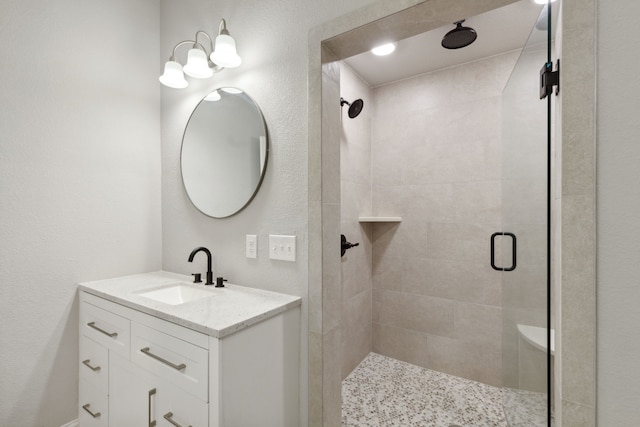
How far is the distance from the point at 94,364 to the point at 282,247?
3.87ft

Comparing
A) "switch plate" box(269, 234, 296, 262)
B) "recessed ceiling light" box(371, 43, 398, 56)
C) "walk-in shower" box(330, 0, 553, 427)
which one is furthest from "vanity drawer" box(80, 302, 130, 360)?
"recessed ceiling light" box(371, 43, 398, 56)

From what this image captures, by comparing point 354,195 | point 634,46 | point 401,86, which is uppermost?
point 401,86

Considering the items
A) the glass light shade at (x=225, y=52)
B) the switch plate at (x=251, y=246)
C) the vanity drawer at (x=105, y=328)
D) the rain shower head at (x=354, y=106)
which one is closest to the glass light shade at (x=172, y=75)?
the glass light shade at (x=225, y=52)

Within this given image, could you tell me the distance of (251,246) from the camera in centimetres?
155

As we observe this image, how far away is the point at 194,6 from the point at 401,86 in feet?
5.73

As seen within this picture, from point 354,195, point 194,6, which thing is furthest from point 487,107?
point 194,6

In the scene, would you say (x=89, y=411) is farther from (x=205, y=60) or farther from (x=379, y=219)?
(x=379, y=219)

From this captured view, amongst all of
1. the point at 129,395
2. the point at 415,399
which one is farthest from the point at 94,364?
the point at 415,399

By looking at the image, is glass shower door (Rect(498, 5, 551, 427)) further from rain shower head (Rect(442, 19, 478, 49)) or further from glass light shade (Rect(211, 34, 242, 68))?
glass light shade (Rect(211, 34, 242, 68))

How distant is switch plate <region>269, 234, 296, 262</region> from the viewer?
140 centimetres

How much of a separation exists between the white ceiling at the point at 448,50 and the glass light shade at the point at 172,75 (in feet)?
4.27

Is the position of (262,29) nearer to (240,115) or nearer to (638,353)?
(240,115)

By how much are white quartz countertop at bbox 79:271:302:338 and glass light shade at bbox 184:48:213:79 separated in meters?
1.17

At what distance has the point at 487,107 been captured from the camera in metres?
2.24
